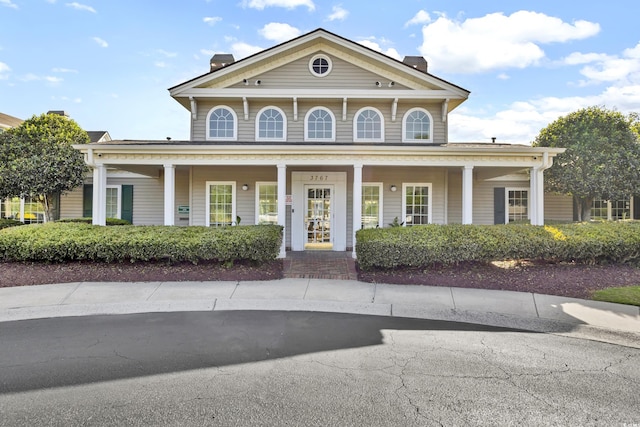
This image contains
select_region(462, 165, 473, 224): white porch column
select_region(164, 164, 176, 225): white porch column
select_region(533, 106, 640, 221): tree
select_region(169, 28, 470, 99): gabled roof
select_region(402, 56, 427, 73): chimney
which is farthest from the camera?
select_region(402, 56, 427, 73): chimney

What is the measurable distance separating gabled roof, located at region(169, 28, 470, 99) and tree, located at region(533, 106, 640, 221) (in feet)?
16.8

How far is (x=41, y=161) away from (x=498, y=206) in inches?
680

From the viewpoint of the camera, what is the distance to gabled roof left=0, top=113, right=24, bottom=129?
18253 mm

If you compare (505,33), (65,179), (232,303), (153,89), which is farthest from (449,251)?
(65,179)

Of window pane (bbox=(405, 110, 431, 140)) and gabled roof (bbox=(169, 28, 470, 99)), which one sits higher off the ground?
gabled roof (bbox=(169, 28, 470, 99))

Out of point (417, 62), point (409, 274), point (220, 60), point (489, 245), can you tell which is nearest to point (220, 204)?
point (220, 60)

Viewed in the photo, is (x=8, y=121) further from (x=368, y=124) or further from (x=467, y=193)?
(x=467, y=193)

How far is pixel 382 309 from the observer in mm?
5906

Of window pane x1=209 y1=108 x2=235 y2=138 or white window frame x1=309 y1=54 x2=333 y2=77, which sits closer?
white window frame x1=309 y1=54 x2=333 y2=77

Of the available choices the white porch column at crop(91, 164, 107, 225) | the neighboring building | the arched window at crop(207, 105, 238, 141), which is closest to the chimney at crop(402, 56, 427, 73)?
the neighboring building

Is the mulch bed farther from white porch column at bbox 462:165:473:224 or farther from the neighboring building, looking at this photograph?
the neighboring building

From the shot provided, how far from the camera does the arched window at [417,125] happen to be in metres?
12.3

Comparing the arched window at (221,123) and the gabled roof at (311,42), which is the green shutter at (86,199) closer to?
the gabled roof at (311,42)

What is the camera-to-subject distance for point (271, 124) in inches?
483
